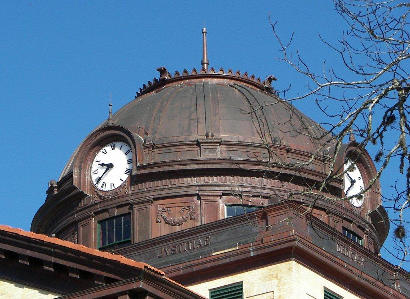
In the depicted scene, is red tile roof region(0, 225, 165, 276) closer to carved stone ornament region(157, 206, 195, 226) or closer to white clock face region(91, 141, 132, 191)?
carved stone ornament region(157, 206, 195, 226)

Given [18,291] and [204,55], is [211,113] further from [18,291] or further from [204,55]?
[18,291]

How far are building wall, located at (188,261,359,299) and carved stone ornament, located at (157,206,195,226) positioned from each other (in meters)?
5.96

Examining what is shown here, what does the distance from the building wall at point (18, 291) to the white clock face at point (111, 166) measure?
53.9 feet

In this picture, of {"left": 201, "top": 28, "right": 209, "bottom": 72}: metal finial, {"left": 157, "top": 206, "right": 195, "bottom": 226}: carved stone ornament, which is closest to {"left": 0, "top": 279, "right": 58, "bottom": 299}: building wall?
{"left": 157, "top": 206, "right": 195, "bottom": 226}: carved stone ornament

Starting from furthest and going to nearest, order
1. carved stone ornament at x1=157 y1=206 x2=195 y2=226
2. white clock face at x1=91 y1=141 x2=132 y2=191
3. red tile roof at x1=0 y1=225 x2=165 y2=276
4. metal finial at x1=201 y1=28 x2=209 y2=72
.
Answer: metal finial at x1=201 y1=28 x2=209 y2=72
white clock face at x1=91 y1=141 x2=132 y2=191
carved stone ornament at x1=157 y1=206 x2=195 y2=226
red tile roof at x1=0 y1=225 x2=165 y2=276

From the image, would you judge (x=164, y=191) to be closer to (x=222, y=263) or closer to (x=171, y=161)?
(x=171, y=161)

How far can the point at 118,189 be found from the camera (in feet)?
152

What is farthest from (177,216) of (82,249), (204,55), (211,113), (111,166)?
(82,249)

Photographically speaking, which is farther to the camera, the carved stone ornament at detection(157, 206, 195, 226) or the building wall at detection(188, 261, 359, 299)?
the carved stone ornament at detection(157, 206, 195, 226)

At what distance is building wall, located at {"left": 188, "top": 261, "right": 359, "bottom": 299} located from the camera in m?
37.1

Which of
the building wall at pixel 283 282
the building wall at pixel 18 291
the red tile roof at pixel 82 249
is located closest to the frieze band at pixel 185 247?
the building wall at pixel 283 282

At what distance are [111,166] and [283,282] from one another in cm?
1177

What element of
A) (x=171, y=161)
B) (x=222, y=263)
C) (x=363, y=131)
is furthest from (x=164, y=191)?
(x=363, y=131)

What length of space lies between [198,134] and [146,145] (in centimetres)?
185
